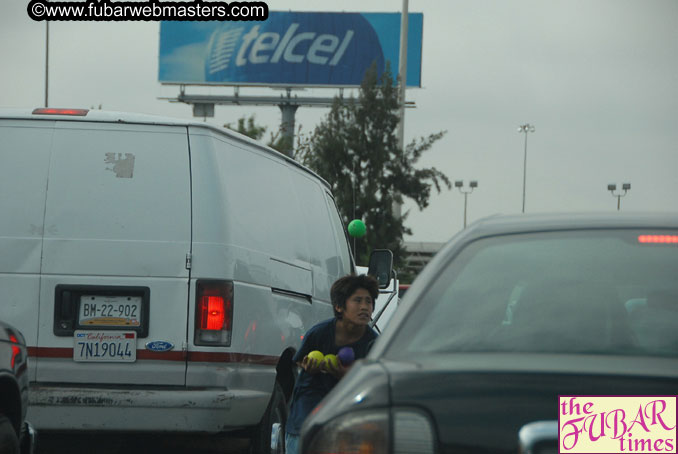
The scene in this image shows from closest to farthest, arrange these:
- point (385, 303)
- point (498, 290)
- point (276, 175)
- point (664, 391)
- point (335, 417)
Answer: point (664, 391) → point (335, 417) → point (498, 290) → point (276, 175) → point (385, 303)

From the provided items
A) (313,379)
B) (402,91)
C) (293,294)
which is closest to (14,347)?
(313,379)

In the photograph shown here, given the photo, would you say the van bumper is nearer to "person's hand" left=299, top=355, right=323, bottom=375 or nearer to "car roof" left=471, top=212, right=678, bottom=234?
"person's hand" left=299, top=355, right=323, bottom=375

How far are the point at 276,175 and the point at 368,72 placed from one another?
35.7m

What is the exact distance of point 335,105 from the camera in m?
42.9

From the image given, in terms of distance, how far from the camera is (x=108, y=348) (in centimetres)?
664

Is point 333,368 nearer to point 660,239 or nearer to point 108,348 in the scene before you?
point 108,348

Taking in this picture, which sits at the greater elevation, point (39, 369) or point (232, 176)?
point (232, 176)

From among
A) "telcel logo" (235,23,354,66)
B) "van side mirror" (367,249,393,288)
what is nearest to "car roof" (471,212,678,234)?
"van side mirror" (367,249,393,288)

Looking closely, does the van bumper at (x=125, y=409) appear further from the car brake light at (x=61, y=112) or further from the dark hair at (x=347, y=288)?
the car brake light at (x=61, y=112)

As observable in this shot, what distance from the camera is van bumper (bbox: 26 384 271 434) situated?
660 centimetres

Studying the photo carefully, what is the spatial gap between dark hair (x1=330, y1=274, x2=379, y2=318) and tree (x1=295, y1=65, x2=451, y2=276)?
114 ft

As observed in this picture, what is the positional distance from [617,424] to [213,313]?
4235 mm

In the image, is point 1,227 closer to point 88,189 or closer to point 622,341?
point 88,189

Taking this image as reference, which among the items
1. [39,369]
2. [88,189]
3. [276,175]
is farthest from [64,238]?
[276,175]
